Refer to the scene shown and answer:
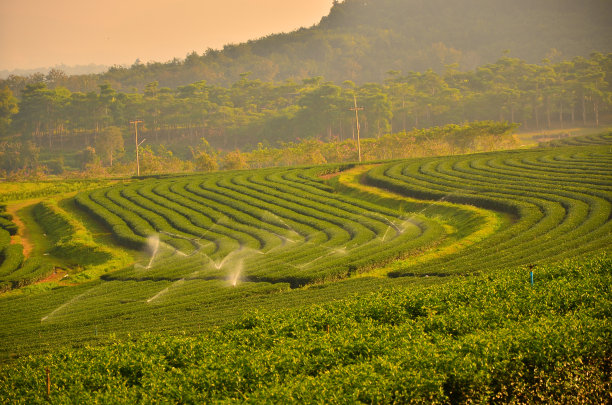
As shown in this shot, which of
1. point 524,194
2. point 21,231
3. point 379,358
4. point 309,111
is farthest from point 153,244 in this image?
point 309,111

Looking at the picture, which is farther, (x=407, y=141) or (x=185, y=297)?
(x=407, y=141)

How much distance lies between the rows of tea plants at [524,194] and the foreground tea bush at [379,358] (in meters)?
11.2

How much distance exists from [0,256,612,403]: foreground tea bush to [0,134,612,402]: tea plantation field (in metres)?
0.06

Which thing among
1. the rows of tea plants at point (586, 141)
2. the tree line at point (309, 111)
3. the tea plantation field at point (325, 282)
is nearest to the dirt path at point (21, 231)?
the tea plantation field at point (325, 282)

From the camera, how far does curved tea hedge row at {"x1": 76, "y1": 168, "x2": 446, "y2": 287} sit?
3431cm

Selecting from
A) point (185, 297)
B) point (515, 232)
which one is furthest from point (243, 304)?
point (515, 232)

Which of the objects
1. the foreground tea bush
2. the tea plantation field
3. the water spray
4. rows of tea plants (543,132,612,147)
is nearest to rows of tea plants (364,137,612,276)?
the tea plantation field

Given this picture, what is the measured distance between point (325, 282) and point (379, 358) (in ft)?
58.3

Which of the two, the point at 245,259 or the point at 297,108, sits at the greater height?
the point at 297,108

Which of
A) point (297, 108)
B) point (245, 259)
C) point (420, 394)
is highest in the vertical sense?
point (297, 108)

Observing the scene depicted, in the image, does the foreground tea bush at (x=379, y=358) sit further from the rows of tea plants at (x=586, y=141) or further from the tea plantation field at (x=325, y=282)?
the rows of tea plants at (x=586, y=141)

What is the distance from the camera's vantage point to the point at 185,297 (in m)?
29.0

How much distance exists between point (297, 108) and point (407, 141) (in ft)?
194

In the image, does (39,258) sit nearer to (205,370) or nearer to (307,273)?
(307,273)
